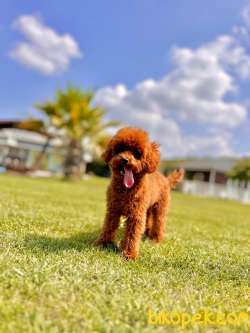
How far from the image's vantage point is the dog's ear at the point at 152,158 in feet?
13.5

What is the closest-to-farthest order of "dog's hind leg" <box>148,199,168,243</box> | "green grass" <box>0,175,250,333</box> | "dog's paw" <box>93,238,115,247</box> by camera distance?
"green grass" <box>0,175,250,333</box>
"dog's paw" <box>93,238,115,247</box>
"dog's hind leg" <box>148,199,168,243</box>

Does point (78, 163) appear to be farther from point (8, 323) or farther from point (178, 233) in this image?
point (8, 323)

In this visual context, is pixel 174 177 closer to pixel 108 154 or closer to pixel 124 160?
pixel 108 154

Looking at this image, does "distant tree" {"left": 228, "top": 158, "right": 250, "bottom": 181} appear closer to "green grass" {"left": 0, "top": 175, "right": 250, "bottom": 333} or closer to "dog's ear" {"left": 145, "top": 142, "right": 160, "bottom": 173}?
"green grass" {"left": 0, "top": 175, "right": 250, "bottom": 333}

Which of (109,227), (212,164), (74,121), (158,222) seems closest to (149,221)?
(158,222)

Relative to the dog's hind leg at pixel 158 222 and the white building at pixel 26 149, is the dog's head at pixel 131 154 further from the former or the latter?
the white building at pixel 26 149

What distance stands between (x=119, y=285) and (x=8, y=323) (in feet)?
3.41

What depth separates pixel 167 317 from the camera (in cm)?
257

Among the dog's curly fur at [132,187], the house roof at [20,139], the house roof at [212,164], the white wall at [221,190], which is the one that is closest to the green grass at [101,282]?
the dog's curly fur at [132,187]

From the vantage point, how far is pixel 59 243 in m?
4.32

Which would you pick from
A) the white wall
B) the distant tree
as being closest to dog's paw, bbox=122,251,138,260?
the white wall

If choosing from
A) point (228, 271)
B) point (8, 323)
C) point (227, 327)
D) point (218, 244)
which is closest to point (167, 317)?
point (227, 327)

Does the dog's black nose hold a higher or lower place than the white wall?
higher

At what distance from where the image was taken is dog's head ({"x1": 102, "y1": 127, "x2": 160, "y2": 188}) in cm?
401
